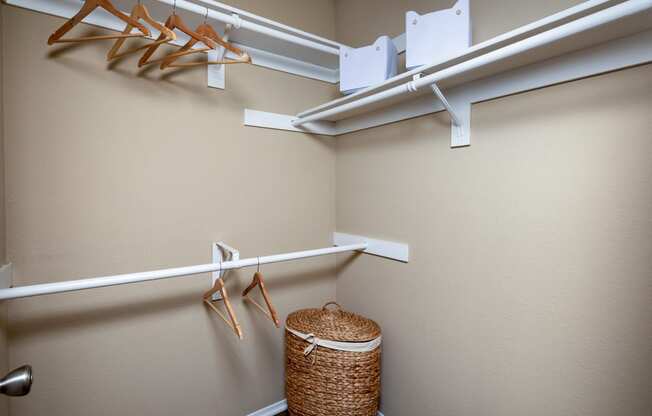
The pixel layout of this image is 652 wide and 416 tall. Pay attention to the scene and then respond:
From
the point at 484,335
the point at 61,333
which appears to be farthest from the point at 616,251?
the point at 61,333

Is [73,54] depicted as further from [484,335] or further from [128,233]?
[484,335]

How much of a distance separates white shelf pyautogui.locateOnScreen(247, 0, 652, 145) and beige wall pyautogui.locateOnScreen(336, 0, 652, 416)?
0.15 ft

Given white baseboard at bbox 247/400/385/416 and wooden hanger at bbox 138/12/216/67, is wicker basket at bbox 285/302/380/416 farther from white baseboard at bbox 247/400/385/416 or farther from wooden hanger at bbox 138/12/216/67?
wooden hanger at bbox 138/12/216/67

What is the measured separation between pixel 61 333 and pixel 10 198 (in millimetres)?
512

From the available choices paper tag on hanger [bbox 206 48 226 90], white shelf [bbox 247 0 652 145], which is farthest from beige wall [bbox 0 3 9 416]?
white shelf [bbox 247 0 652 145]

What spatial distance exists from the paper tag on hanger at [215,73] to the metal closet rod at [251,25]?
23 centimetres

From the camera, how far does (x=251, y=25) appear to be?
1.25 m

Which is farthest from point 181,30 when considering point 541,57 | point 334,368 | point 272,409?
point 272,409

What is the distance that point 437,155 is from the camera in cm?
132

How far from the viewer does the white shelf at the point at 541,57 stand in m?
0.75

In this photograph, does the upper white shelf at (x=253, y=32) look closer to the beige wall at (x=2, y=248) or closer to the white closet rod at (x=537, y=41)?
the beige wall at (x=2, y=248)

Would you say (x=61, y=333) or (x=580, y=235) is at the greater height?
(x=580, y=235)

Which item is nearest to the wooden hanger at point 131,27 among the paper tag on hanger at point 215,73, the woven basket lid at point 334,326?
the paper tag on hanger at point 215,73

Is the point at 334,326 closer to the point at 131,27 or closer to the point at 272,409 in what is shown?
the point at 272,409
